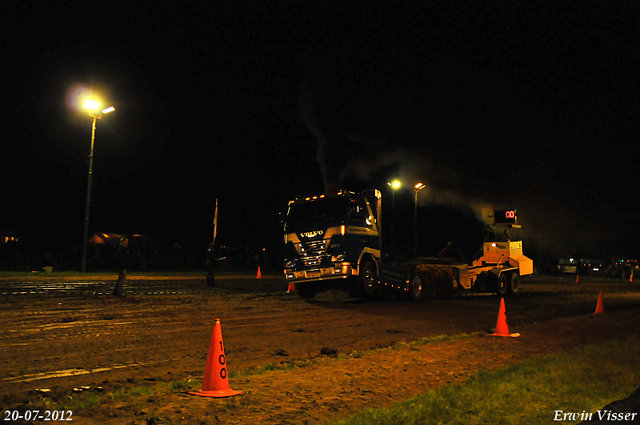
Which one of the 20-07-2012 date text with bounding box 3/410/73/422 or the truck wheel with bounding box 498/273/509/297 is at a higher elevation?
the truck wheel with bounding box 498/273/509/297

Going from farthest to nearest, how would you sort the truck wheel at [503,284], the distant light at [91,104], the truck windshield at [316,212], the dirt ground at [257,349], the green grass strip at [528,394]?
the distant light at [91,104]
the truck wheel at [503,284]
the truck windshield at [316,212]
the dirt ground at [257,349]
the green grass strip at [528,394]

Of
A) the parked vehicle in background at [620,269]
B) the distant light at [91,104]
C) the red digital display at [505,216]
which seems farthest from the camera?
the parked vehicle in background at [620,269]

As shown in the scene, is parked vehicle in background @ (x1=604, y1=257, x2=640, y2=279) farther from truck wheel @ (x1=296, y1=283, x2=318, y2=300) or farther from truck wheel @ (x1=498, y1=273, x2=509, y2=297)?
truck wheel @ (x1=296, y1=283, x2=318, y2=300)

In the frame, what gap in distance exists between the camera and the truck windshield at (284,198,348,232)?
18312 mm

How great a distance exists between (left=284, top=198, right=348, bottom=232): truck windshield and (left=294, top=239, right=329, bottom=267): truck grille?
0.60 metres

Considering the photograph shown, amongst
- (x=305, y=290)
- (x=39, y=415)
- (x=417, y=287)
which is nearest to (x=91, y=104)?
(x=305, y=290)

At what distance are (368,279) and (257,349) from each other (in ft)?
30.7

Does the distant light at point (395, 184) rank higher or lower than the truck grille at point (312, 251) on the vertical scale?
higher

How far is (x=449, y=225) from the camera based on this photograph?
50344 mm

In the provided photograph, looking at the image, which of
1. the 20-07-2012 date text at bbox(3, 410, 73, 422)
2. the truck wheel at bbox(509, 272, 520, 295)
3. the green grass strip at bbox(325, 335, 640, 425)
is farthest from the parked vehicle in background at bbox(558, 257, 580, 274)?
the 20-07-2012 date text at bbox(3, 410, 73, 422)

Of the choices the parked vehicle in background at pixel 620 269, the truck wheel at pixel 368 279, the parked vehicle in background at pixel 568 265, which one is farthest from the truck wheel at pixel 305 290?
the parked vehicle in background at pixel 620 269

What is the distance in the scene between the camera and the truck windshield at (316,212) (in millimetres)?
18312

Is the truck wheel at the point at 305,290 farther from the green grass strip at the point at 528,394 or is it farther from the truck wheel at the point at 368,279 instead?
the green grass strip at the point at 528,394

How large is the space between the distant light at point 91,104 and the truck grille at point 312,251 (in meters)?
18.2
